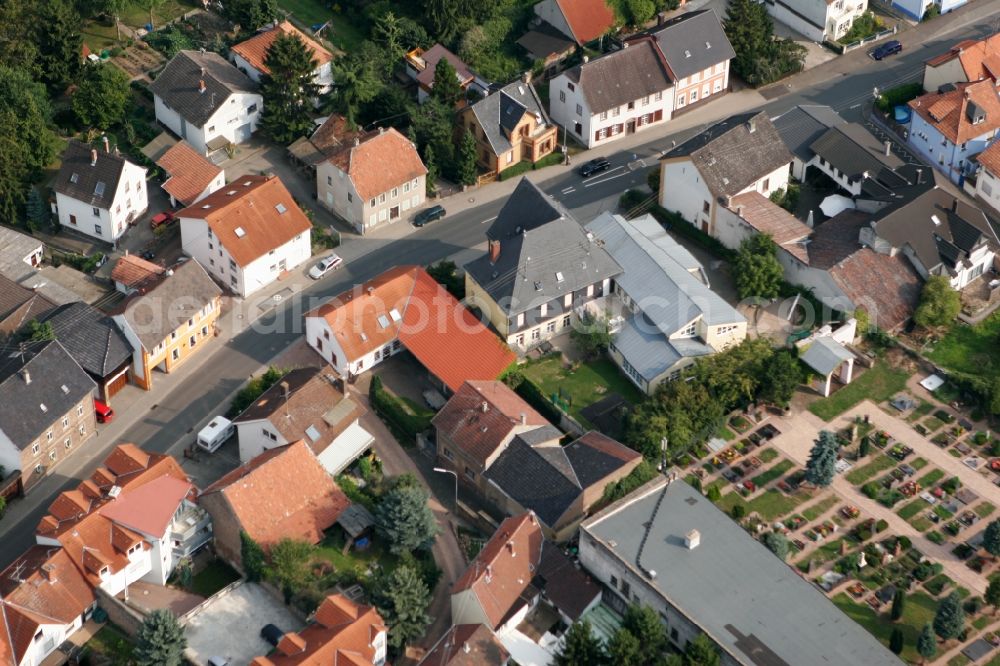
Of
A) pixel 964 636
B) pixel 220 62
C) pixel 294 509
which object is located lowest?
pixel 964 636

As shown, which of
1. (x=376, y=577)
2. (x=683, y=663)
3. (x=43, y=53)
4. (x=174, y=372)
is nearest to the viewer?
(x=683, y=663)

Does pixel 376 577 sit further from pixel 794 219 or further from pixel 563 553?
pixel 794 219

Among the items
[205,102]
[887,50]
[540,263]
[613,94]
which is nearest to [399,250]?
[540,263]

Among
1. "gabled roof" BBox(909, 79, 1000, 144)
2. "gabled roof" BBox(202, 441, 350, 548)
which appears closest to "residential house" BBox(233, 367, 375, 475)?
"gabled roof" BBox(202, 441, 350, 548)

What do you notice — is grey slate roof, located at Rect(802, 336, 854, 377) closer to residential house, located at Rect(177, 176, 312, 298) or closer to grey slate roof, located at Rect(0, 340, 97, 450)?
residential house, located at Rect(177, 176, 312, 298)

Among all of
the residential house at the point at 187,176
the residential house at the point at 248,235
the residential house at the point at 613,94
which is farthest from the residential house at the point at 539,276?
the residential house at the point at 187,176

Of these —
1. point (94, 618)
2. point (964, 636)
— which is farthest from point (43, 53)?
point (964, 636)

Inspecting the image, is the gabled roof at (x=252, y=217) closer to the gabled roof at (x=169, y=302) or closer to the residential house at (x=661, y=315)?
the gabled roof at (x=169, y=302)
